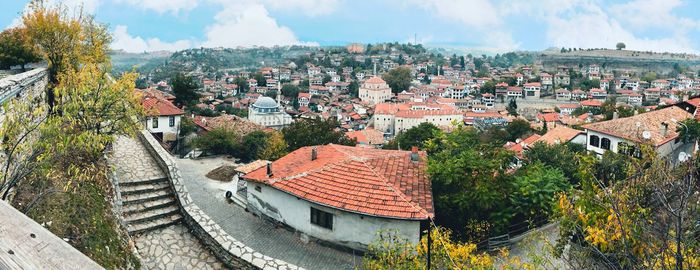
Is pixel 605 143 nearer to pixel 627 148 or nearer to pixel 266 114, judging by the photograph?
pixel 627 148

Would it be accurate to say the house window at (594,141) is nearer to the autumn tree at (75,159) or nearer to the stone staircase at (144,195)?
the stone staircase at (144,195)

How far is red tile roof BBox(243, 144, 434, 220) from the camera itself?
9828 mm

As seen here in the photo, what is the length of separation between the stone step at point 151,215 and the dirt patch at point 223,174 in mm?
4106

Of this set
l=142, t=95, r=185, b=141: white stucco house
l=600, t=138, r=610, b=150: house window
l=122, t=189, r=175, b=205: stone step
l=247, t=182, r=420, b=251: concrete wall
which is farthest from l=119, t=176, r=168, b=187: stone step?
l=600, t=138, r=610, b=150: house window

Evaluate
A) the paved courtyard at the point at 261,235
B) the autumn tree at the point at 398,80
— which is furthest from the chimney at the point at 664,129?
the autumn tree at the point at 398,80

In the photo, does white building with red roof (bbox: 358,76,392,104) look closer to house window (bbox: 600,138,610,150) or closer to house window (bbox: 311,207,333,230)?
house window (bbox: 600,138,610,150)

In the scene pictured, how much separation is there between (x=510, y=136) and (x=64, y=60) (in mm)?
44918

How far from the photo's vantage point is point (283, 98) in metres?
109

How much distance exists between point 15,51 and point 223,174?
934 cm

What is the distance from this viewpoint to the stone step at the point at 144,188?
10.3 meters

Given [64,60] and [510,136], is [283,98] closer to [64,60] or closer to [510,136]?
[510,136]

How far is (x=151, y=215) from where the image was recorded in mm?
9930

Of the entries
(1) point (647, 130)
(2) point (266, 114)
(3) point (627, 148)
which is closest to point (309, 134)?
(3) point (627, 148)

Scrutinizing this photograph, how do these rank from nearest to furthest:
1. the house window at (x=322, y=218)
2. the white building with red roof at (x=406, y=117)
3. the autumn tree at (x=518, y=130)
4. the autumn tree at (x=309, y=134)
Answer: the house window at (x=322, y=218) → the autumn tree at (x=309, y=134) → the autumn tree at (x=518, y=130) → the white building with red roof at (x=406, y=117)
